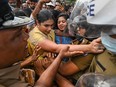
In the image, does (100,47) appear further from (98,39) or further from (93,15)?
(93,15)

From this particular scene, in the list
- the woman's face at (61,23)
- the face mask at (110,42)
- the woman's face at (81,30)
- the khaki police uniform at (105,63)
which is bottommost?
the woman's face at (61,23)

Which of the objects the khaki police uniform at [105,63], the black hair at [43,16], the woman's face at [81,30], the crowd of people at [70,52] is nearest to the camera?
the crowd of people at [70,52]

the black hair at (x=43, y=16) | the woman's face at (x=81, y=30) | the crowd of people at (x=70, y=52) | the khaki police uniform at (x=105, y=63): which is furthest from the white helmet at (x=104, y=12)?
the black hair at (x=43, y=16)

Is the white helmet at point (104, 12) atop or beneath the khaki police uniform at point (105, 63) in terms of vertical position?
atop

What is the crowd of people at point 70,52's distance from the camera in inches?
56.1

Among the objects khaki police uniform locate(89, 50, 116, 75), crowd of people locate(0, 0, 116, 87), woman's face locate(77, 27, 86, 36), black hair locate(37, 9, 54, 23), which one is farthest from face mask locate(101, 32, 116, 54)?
black hair locate(37, 9, 54, 23)

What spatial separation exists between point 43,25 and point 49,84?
191 cm

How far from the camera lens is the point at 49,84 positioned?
1.92 m

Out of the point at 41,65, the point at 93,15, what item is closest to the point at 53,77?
the point at 41,65

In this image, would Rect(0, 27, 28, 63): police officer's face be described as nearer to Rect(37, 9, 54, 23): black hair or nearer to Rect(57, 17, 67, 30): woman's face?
Rect(37, 9, 54, 23): black hair

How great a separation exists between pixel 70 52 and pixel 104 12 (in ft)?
2.11

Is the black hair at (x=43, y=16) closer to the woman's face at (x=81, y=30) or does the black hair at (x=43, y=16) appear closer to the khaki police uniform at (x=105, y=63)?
the woman's face at (x=81, y=30)

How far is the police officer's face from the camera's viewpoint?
4.70ft

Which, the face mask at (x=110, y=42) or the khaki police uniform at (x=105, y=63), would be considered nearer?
the face mask at (x=110, y=42)
